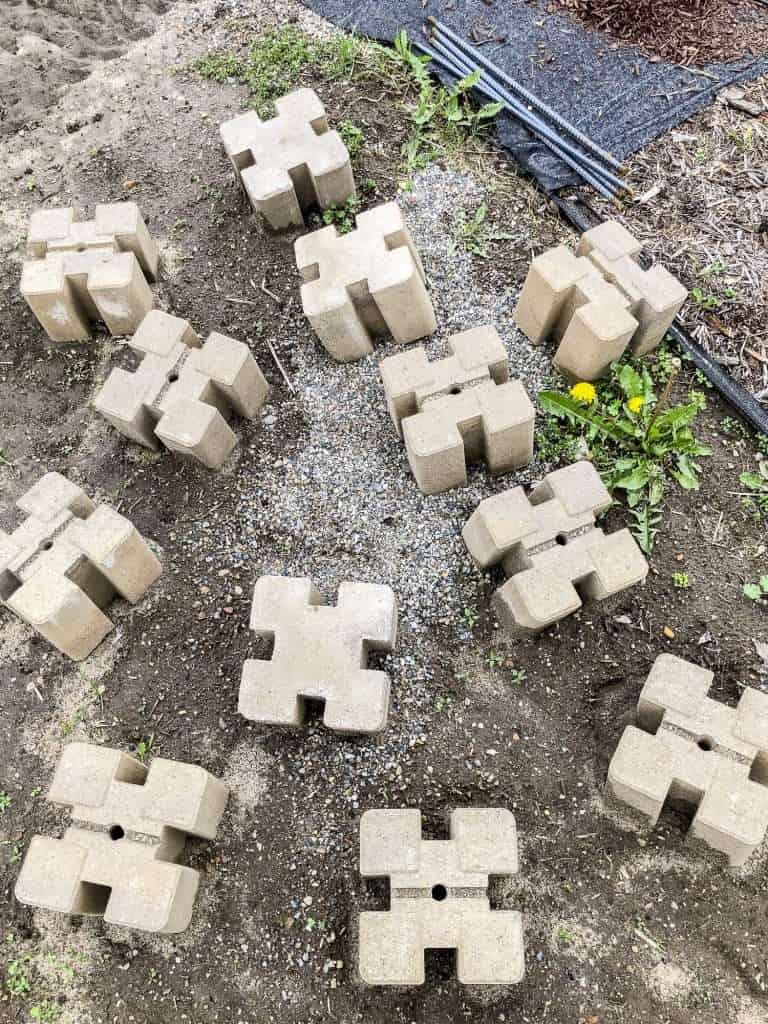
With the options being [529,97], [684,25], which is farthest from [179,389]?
[684,25]

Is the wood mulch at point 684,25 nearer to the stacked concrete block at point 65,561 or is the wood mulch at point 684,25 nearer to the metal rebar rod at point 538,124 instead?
the metal rebar rod at point 538,124

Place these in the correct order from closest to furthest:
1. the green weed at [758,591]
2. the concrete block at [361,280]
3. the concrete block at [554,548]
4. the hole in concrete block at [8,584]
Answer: the concrete block at [554,548]
the hole in concrete block at [8,584]
the green weed at [758,591]
the concrete block at [361,280]

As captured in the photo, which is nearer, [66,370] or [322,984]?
[322,984]

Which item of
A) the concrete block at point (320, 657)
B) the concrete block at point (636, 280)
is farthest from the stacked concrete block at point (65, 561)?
the concrete block at point (636, 280)

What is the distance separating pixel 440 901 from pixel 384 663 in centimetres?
106

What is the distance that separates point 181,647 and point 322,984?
1.61m

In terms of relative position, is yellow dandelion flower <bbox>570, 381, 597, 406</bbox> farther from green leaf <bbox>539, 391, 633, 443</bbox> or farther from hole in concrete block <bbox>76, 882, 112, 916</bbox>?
hole in concrete block <bbox>76, 882, 112, 916</bbox>

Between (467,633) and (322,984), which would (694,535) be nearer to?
(467,633)

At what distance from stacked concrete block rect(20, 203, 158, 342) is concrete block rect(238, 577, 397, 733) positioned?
2.06 meters

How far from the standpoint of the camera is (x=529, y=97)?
16.8 feet

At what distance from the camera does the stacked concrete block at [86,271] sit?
4211 mm

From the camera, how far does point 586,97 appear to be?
523cm

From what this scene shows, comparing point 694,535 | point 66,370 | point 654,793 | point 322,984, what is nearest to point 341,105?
point 66,370

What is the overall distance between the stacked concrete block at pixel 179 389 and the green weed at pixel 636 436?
5.56 ft
